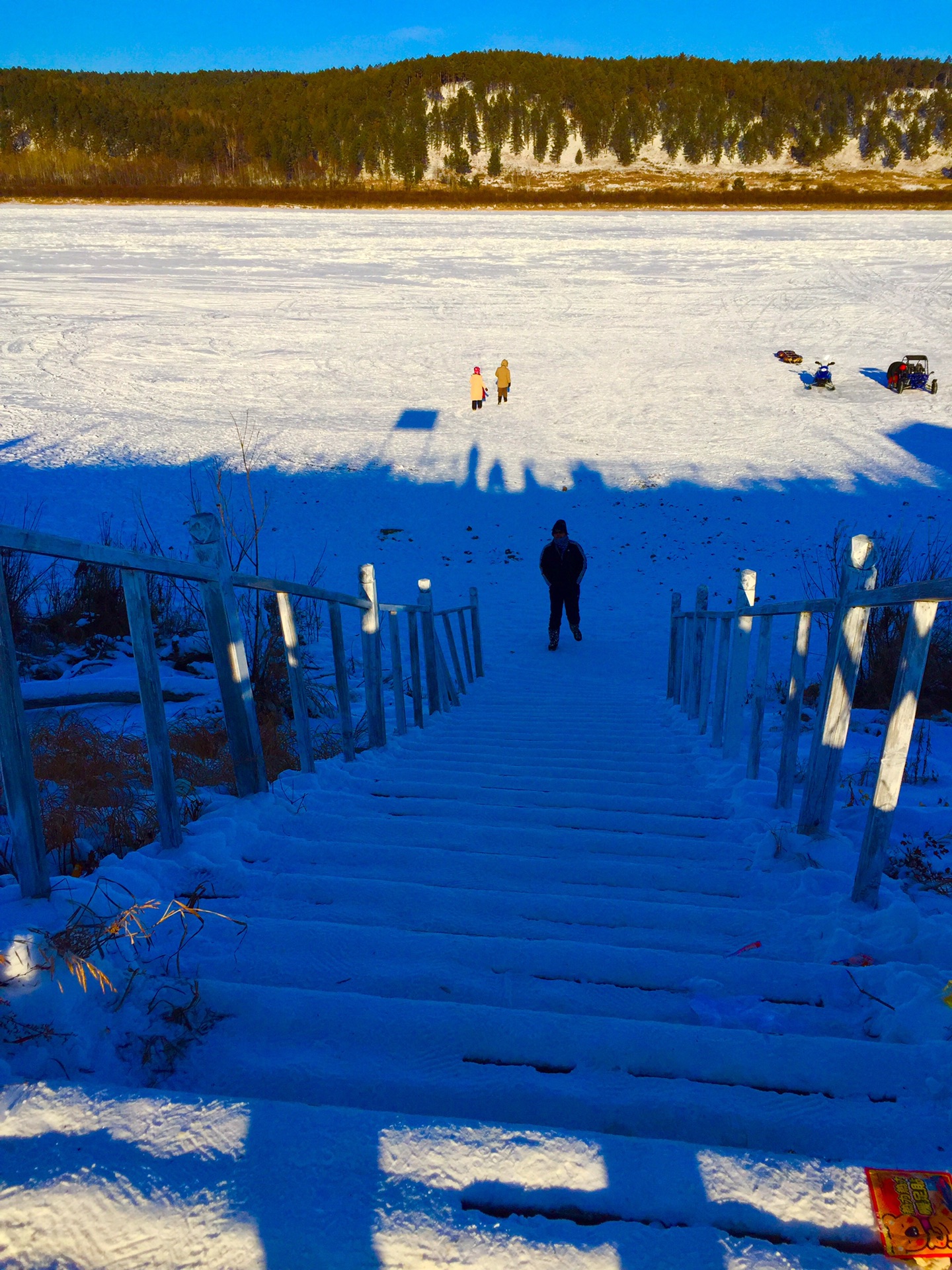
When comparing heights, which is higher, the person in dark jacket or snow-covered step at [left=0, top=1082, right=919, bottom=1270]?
snow-covered step at [left=0, top=1082, right=919, bottom=1270]

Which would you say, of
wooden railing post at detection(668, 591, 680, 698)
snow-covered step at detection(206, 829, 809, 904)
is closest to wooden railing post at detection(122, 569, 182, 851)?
snow-covered step at detection(206, 829, 809, 904)

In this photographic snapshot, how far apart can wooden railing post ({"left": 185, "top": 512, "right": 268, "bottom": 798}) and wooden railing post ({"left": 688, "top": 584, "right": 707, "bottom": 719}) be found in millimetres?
3616

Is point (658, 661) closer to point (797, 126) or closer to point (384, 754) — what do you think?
point (384, 754)

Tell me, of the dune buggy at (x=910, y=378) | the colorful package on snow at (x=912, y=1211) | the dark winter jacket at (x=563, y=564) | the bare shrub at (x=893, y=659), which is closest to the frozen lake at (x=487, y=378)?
the dune buggy at (x=910, y=378)

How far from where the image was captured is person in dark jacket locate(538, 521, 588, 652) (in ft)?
33.6

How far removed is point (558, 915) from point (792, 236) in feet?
145

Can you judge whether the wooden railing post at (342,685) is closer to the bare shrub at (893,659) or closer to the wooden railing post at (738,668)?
the wooden railing post at (738,668)

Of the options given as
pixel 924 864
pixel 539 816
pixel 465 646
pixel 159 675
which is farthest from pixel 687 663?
pixel 159 675

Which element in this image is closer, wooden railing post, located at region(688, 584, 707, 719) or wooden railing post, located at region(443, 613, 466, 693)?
wooden railing post, located at region(688, 584, 707, 719)

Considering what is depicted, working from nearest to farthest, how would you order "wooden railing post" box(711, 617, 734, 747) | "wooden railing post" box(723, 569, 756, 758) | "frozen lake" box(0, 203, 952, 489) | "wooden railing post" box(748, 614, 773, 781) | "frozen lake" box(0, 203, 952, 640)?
"wooden railing post" box(748, 614, 773, 781), "wooden railing post" box(723, 569, 756, 758), "wooden railing post" box(711, 617, 734, 747), "frozen lake" box(0, 203, 952, 640), "frozen lake" box(0, 203, 952, 489)

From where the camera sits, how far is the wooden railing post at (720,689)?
5.12 metres

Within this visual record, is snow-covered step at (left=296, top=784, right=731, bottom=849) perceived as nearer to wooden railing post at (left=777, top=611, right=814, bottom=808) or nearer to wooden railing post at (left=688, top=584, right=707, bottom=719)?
wooden railing post at (left=777, top=611, right=814, bottom=808)

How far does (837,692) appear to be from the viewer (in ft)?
9.73

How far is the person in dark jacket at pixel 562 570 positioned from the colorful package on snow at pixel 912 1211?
8590 mm
